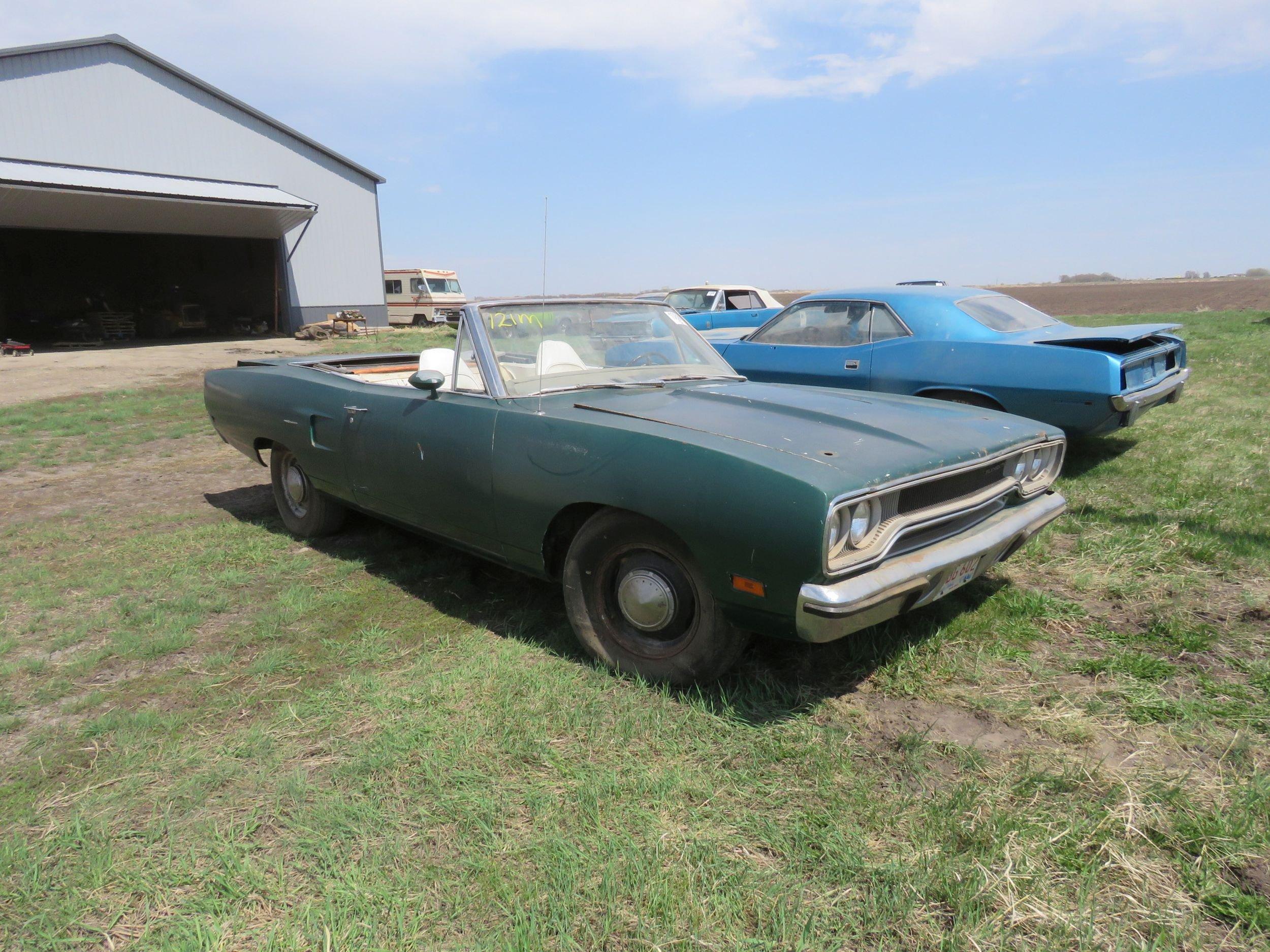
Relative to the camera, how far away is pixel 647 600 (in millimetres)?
2734

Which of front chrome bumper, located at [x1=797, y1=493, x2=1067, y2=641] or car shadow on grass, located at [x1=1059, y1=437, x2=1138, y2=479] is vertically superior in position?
front chrome bumper, located at [x1=797, y1=493, x2=1067, y2=641]

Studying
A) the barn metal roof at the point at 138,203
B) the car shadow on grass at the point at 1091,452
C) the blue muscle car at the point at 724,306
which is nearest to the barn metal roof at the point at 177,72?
the barn metal roof at the point at 138,203

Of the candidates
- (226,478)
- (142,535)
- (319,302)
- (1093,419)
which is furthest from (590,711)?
(319,302)

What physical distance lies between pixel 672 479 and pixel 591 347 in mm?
1363

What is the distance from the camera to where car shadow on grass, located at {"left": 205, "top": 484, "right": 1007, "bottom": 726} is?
2705mm

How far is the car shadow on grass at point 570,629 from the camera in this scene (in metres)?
2.71

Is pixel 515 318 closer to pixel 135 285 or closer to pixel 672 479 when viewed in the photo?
pixel 672 479

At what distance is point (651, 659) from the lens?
2777 mm

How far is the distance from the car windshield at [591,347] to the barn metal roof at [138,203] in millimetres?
18215

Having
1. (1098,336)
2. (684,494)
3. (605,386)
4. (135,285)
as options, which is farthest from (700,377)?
(135,285)

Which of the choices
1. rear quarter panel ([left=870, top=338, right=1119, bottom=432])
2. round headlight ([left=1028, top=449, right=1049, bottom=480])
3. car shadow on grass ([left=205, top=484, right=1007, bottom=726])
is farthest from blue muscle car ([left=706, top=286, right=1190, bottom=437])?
car shadow on grass ([left=205, top=484, right=1007, bottom=726])

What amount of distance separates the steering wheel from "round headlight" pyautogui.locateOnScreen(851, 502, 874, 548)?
5.34 ft

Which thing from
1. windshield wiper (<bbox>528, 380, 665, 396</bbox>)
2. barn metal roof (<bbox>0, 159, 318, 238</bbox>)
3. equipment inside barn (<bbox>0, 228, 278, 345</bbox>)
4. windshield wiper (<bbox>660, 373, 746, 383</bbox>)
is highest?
barn metal roof (<bbox>0, 159, 318, 238</bbox>)

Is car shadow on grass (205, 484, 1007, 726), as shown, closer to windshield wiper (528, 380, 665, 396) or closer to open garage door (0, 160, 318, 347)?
windshield wiper (528, 380, 665, 396)
